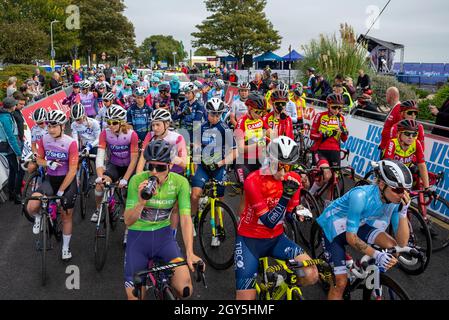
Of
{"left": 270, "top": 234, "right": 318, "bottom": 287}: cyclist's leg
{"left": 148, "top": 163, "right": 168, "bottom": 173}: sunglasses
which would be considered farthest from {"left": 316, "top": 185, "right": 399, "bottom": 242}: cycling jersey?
{"left": 148, "top": 163, "right": 168, "bottom": 173}: sunglasses

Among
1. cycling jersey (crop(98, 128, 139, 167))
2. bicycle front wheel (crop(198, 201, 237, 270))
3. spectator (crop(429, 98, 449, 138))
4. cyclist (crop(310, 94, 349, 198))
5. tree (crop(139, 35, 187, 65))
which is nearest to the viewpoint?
bicycle front wheel (crop(198, 201, 237, 270))

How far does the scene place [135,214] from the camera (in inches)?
153

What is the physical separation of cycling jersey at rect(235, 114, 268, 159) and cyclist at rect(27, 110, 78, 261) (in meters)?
2.72

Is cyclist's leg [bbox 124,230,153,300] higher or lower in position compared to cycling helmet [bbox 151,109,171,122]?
lower

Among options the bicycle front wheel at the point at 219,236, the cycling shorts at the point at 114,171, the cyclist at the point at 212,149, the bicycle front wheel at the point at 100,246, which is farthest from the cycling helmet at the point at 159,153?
the cycling shorts at the point at 114,171

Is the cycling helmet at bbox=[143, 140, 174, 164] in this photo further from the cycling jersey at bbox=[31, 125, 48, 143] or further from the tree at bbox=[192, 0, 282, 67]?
the tree at bbox=[192, 0, 282, 67]

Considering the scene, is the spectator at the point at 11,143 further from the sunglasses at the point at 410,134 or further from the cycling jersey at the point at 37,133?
the sunglasses at the point at 410,134

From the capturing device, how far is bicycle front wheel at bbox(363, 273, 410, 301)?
3495 mm

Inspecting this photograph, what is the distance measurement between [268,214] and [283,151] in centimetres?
66

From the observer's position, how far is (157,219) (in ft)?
14.1

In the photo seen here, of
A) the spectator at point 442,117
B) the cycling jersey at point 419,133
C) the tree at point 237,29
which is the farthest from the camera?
the tree at point 237,29

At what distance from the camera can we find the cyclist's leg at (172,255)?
3.82 meters
